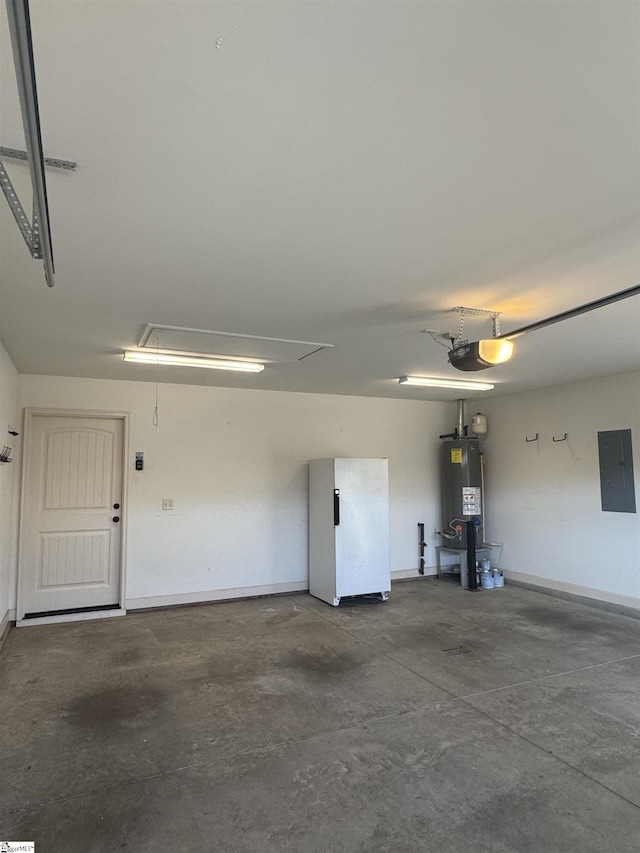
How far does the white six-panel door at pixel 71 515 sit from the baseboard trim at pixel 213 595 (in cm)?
31

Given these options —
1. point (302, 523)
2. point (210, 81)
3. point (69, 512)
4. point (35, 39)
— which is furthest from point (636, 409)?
point (69, 512)

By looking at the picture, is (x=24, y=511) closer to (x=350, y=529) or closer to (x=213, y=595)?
(x=213, y=595)

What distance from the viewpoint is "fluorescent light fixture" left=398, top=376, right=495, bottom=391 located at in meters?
5.55

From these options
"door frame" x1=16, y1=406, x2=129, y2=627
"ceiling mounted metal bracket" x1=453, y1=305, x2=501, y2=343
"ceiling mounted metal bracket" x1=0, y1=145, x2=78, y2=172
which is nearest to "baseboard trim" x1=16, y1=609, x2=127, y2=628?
"door frame" x1=16, y1=406, x2=129, y2=627

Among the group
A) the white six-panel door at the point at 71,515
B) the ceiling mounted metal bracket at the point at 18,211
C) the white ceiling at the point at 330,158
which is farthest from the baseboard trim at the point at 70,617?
the ceiling mounted metal bracket at the point at 18,211

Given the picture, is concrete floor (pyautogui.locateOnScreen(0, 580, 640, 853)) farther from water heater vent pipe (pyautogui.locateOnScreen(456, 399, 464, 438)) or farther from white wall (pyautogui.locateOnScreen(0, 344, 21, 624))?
water heater vent pipe (pyautogui.locateOnScreen(456, 399, 464, 438))

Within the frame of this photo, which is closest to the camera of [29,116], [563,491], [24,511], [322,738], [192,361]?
[29,116]

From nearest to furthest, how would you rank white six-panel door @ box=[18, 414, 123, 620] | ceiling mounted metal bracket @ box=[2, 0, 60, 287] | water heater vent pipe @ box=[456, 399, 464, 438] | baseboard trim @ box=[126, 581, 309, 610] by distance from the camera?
ceiling mounted metal bracket @ box=[2, 0, 60, 287] → white six-panel door @ box=[18, 414, 123, 620] → baseboard trim @ box=[126, 581, 309, 610] → water heater vent pipe @ box=[456, 399, 464, 438]

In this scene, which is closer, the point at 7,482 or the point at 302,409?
the point at 7,482

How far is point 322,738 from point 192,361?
10.1 feet

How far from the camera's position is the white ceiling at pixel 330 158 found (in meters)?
1.20

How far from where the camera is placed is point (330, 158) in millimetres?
1677

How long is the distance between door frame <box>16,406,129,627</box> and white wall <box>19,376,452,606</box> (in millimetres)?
65

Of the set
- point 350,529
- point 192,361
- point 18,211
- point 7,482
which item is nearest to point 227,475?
point 350,529
